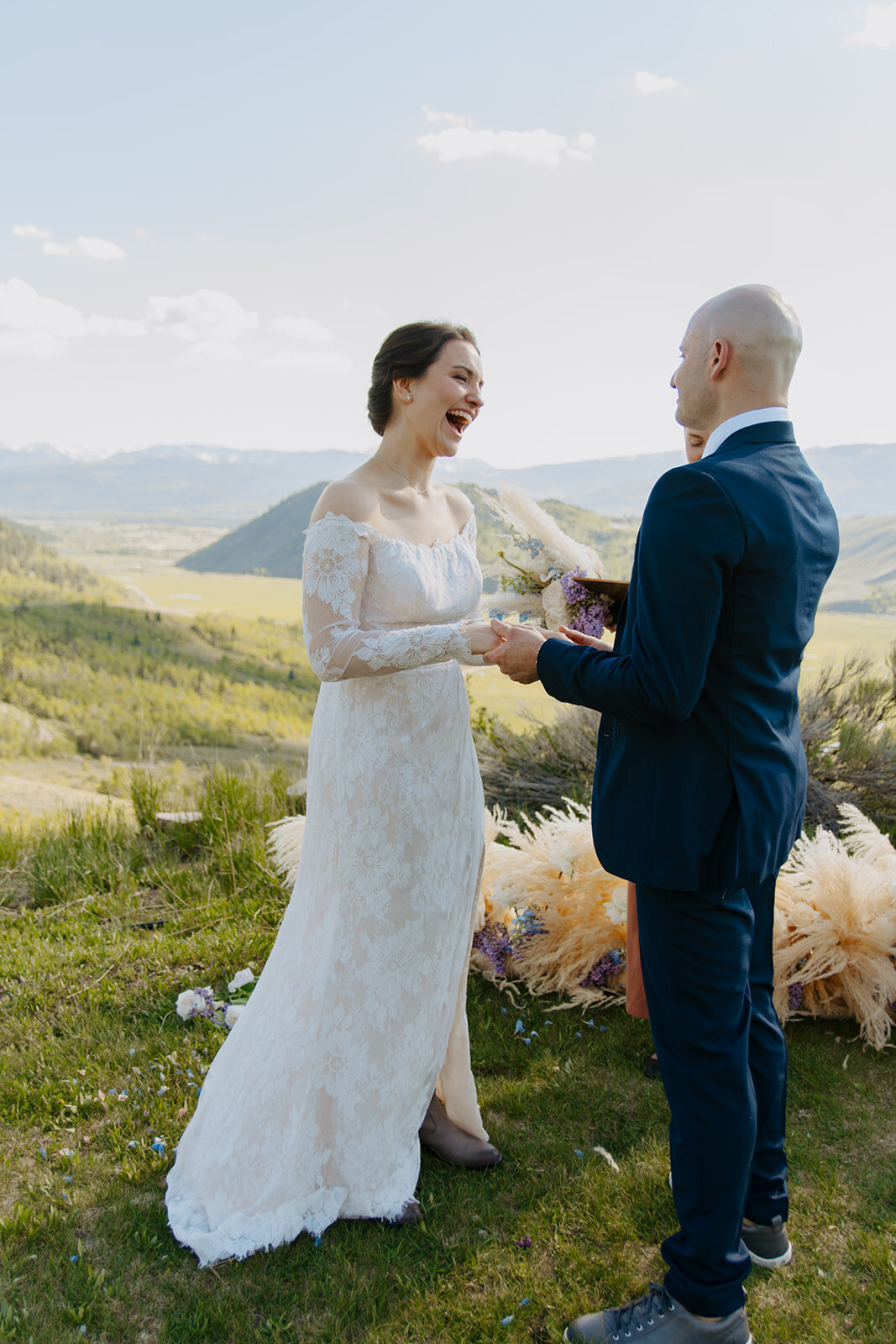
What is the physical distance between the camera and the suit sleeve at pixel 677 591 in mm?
1853

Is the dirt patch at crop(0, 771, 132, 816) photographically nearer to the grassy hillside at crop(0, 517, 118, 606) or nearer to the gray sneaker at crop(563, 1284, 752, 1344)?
the gray sneaker at crop(563, 1284, 752, 1344)

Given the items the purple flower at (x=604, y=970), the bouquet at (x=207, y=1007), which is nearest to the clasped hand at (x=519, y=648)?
the purple flower at (x=604, y=970)

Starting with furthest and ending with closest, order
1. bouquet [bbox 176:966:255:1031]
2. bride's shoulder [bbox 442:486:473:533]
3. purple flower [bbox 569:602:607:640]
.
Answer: bouquet [bbox 176:966:255:1031]
bride's shoulder [bbox 442:486:473:533]
purple flower [bbox 569:602:607:640]

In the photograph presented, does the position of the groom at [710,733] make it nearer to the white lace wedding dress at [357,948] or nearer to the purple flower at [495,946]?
the white lace wedding dress at [357,948]

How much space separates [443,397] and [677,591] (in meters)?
1.32

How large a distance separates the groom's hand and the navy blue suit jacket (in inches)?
6.0

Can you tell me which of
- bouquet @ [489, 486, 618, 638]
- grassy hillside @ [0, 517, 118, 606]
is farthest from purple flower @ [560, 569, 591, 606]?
grassy hillside @ [0, 517, 118, 606]

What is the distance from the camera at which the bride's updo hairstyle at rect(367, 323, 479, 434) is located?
9.30 ft

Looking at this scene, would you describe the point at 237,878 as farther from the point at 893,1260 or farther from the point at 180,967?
the point at 893,1260

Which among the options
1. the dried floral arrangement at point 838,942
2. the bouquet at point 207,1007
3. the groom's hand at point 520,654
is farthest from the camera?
the bouquet at point 207,1007

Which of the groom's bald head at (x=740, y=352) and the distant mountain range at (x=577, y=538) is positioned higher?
the groom's bald head at (x=740, y=352)

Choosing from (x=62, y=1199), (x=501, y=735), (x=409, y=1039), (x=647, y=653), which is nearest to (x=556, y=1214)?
(x=409, y=1039)

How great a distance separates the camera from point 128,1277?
2.56 meters

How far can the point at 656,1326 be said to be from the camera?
217 centimetres
